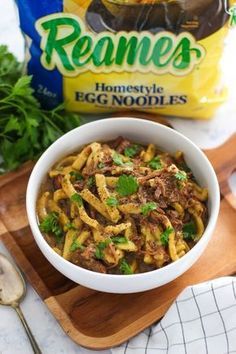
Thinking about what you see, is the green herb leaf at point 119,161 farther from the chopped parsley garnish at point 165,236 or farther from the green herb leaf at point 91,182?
the chopped parsley garnish at point 165,236

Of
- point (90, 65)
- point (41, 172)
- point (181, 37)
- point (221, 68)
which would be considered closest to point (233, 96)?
point (221, 68)

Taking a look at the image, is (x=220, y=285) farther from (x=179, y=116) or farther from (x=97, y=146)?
(x=179, y=116)

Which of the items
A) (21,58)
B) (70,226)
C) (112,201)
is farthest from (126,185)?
(21,58)

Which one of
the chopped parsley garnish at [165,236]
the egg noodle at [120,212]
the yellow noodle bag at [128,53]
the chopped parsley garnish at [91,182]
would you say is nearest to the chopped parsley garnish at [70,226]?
the egg noodle at [120,212]

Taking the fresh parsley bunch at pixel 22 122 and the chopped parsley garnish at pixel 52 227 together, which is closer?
the chopped parsley garnish at pixel 52 227

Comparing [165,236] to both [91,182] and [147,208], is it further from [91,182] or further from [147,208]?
[91,182]

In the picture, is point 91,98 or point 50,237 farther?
point 91,98

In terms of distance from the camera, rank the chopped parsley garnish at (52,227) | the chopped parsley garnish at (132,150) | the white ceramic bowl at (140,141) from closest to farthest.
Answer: the white ceramic bowl at (140,141) → the chopped parsley garnish at (52,227) → the chopped parsley garnish at (132,150)

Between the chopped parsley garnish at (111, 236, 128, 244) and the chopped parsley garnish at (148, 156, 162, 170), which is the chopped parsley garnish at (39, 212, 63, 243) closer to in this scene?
the chopped parsley garnish at (111, 236, 128, 244)
